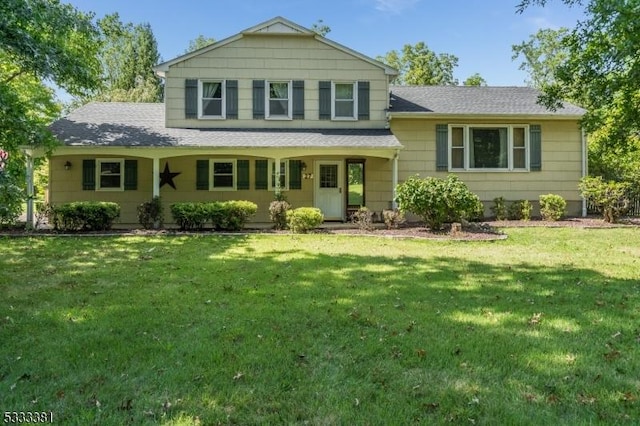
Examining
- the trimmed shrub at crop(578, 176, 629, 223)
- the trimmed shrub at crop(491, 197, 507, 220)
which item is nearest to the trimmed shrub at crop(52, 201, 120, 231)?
the trimmed shrub at crop(491, 197, 507, 220)

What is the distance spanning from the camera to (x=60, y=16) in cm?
955

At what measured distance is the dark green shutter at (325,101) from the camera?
49.5 feet

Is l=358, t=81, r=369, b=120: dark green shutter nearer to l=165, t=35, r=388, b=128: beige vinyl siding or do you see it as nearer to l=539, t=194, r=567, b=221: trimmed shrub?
l=165, t=35, r=388, b=128: beige vinyl siding

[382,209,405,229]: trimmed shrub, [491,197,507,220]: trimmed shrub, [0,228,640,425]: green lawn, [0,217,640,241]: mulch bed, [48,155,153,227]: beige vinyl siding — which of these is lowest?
[0,228,640,425]: green lawn

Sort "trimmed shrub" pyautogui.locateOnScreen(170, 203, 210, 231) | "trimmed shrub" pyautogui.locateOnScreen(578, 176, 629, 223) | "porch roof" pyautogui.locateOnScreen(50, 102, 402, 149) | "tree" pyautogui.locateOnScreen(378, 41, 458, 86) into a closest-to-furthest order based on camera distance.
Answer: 1. "trimmed shrub" pyautogui.locateOnScreen(170, 203, 210, 231)
2. "porch roof" pyautogui.locateOnScreen(50, 102, 402, 149)
3. "trimmed shrub" pyautogui.locateOnScreen(578, 176, 629, 223)
4. "tree" pyautogui.locateOnScreen(378, 41, 458, 86)

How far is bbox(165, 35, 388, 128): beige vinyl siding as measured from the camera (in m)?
14.9

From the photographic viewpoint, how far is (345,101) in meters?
15.2

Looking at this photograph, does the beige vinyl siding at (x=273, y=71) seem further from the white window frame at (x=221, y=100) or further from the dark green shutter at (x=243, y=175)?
the dark green shutter at (x=243, y=175)

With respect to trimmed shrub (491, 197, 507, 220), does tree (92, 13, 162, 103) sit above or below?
above

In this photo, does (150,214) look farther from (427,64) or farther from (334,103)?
(427,64)

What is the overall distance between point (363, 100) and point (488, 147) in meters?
4.61

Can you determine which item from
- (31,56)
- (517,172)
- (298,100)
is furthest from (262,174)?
(517,172)

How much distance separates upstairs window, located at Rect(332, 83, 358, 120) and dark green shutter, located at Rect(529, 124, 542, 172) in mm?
6069

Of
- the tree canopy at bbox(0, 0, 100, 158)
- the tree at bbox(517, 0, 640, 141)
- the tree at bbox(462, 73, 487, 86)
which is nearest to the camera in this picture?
the tree at bbox(517, 0, 640, 141)
